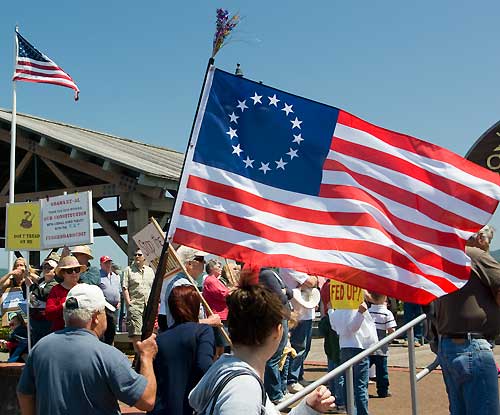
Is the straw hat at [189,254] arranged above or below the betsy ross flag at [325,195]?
below

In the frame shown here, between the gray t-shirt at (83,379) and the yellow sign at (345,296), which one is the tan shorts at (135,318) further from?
the gray t-shirt at (83,379)

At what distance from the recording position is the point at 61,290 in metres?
7.38

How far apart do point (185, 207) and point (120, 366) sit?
1064mm

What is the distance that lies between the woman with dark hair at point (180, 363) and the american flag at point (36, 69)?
39.6 ft

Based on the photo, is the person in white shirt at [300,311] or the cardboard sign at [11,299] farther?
the cardboard sign at [11,299]

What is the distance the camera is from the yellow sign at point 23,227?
31.4 feet

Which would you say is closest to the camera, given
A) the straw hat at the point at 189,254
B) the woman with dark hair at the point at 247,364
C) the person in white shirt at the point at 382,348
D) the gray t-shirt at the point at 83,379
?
the woman with dark hair at the point at 247,364

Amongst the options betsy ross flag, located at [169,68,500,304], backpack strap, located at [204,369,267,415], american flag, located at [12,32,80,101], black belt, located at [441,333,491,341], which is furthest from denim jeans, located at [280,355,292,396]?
american flag, located at [12,32,80,101]

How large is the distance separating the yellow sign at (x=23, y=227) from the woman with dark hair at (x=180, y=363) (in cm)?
510

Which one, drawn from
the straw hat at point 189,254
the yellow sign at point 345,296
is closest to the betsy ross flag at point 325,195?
the yellow sign at point 345,296

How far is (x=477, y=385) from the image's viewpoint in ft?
16.7

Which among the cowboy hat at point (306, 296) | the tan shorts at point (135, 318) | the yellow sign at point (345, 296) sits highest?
the yellow sign at point (345, 296)

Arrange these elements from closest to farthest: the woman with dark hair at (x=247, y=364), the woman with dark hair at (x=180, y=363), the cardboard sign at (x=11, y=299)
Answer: the woman with dark hair at (x=247, y=364) → the woman with dark hair at (x=180, y=363) → the cardboard sign at (x=11, y=299)

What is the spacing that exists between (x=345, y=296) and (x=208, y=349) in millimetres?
2886
